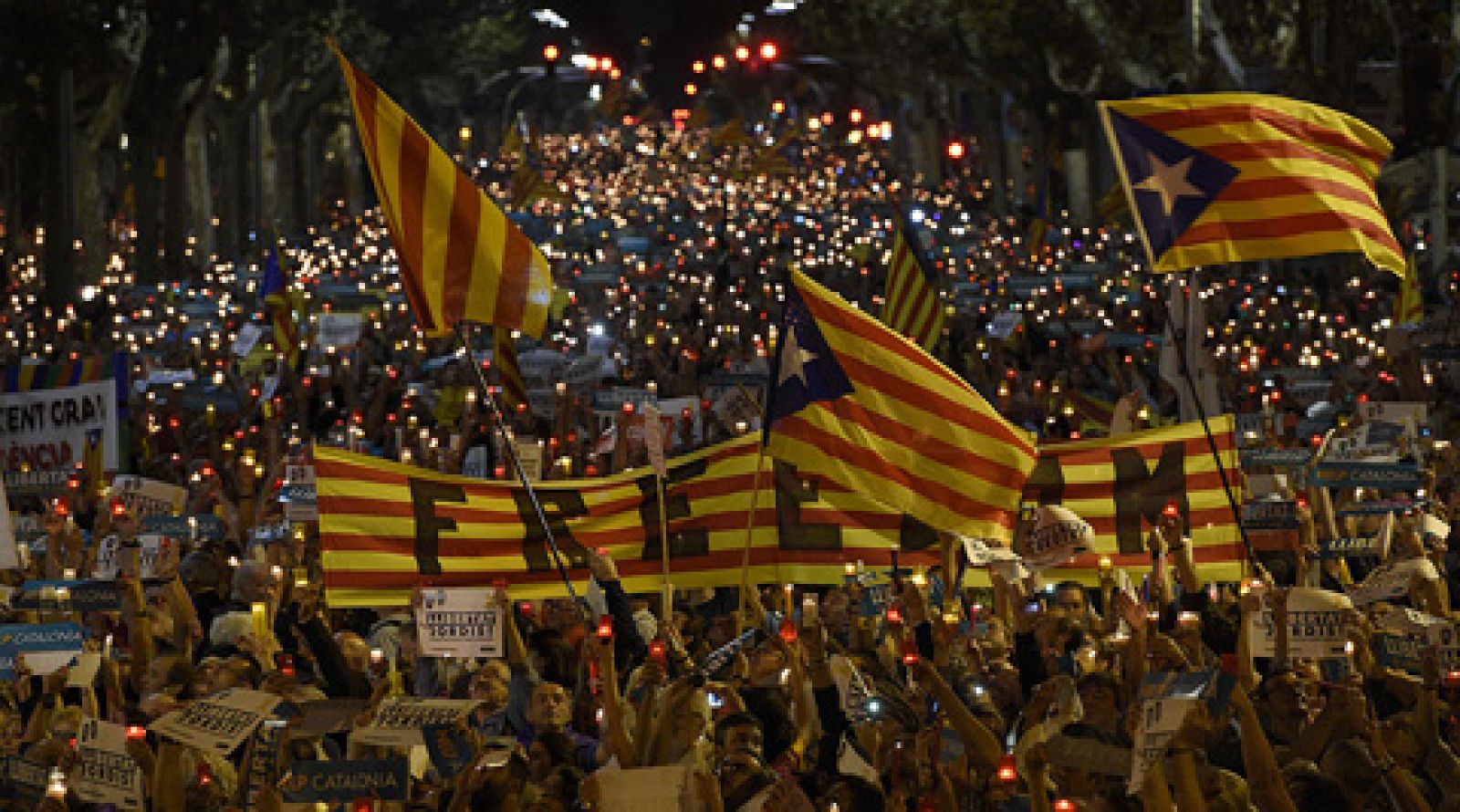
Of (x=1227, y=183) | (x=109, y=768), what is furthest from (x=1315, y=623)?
(x=109, y=768)

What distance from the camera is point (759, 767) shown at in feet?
29.9

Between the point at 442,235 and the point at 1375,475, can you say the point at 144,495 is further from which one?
the point at 1375,475

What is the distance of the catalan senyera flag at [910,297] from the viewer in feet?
72.4

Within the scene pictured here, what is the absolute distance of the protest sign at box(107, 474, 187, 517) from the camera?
15.2m

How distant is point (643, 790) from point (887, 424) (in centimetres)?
287

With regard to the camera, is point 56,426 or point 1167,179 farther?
point 56,426

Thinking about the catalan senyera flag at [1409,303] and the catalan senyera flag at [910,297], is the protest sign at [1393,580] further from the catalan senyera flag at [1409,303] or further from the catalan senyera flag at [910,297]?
the catalan senyera flag at [1409,303]

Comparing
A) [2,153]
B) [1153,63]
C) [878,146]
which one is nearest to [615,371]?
[1153,63]

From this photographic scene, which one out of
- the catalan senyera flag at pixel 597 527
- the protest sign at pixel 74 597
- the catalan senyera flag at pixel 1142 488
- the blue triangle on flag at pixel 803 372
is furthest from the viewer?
the catalan senyera flag at pixel 1142 488

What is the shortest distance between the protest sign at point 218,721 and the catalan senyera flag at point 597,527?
7.25 ft

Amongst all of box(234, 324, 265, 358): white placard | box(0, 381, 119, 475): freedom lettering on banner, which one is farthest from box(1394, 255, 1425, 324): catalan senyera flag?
box(0, 381, 119, 475): freedom lettering on banner

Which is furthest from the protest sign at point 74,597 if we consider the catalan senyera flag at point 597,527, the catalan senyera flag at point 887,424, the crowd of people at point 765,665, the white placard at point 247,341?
the white placard at point 247,341

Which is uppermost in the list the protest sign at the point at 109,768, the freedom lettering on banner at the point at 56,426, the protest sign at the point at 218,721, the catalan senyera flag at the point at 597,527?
the freedom lettering on banner at the point at 56,426

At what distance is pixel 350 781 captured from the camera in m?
8.88
